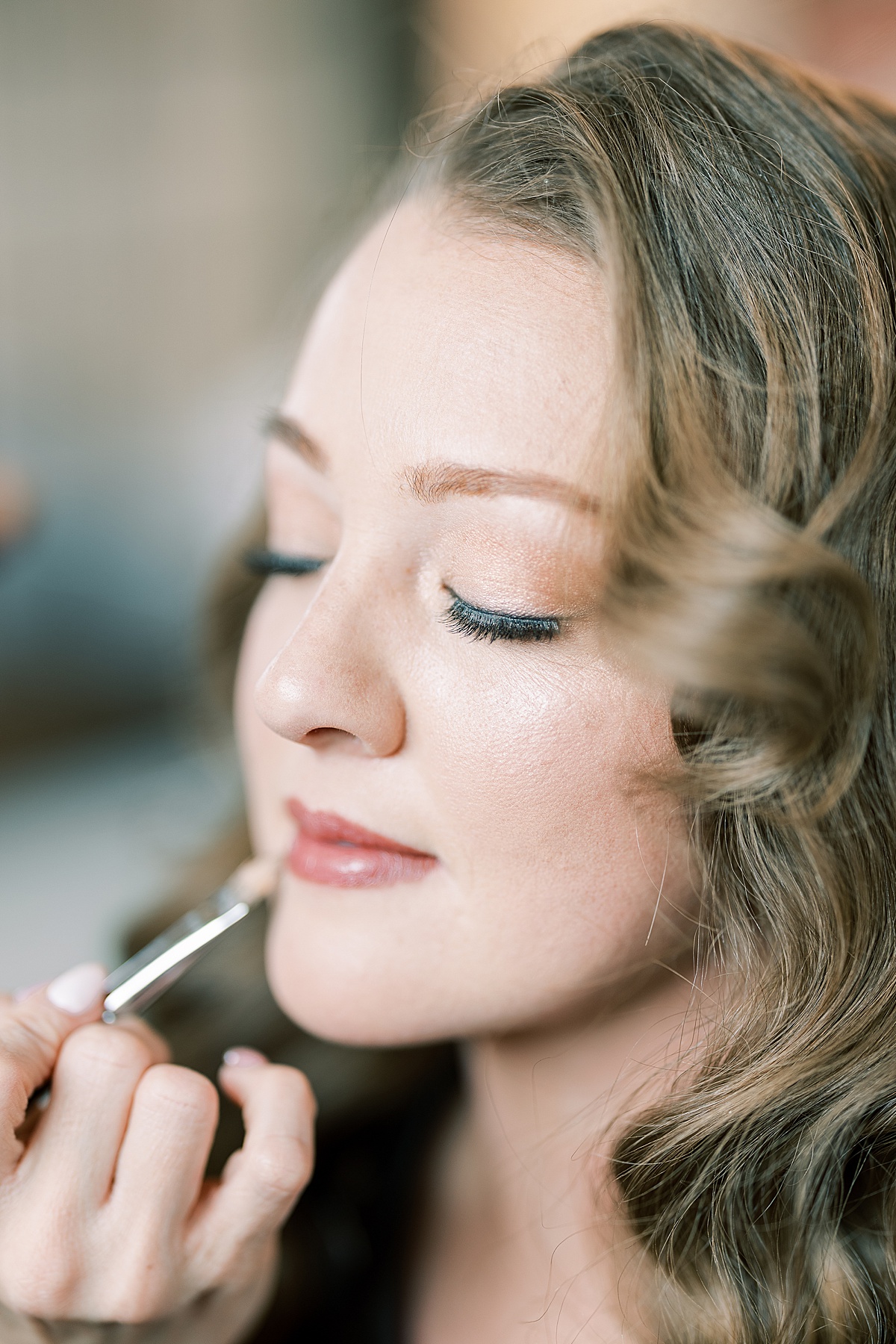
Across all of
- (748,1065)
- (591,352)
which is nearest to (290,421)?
(591,352)

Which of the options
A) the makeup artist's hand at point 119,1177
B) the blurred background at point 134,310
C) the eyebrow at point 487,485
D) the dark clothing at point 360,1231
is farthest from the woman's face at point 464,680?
the blurred background at point 134,310

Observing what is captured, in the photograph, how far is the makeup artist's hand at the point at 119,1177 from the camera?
0.65 m

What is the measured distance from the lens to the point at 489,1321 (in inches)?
31.4

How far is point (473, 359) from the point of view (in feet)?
2.05

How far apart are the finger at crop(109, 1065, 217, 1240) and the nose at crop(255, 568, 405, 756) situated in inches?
A: 9.5

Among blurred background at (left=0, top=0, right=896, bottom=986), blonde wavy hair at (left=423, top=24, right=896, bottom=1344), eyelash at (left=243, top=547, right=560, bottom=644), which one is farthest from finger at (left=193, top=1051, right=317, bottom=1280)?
blurred background at (left=0, top=0, right=896, bottom=986)

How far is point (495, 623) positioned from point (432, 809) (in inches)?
5.0

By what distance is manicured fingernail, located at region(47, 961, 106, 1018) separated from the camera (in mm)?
724

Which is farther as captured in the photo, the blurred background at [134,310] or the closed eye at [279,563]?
the blurred background at [134,310]

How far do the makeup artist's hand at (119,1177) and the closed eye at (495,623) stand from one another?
0.34 m

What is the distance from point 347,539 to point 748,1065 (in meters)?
0.41

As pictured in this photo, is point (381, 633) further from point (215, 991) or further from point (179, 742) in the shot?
point (179, 742)

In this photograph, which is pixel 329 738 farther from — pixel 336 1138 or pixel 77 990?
pixel 336 1138

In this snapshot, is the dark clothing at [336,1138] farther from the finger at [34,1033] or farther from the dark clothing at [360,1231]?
the finger at [34,1033]
